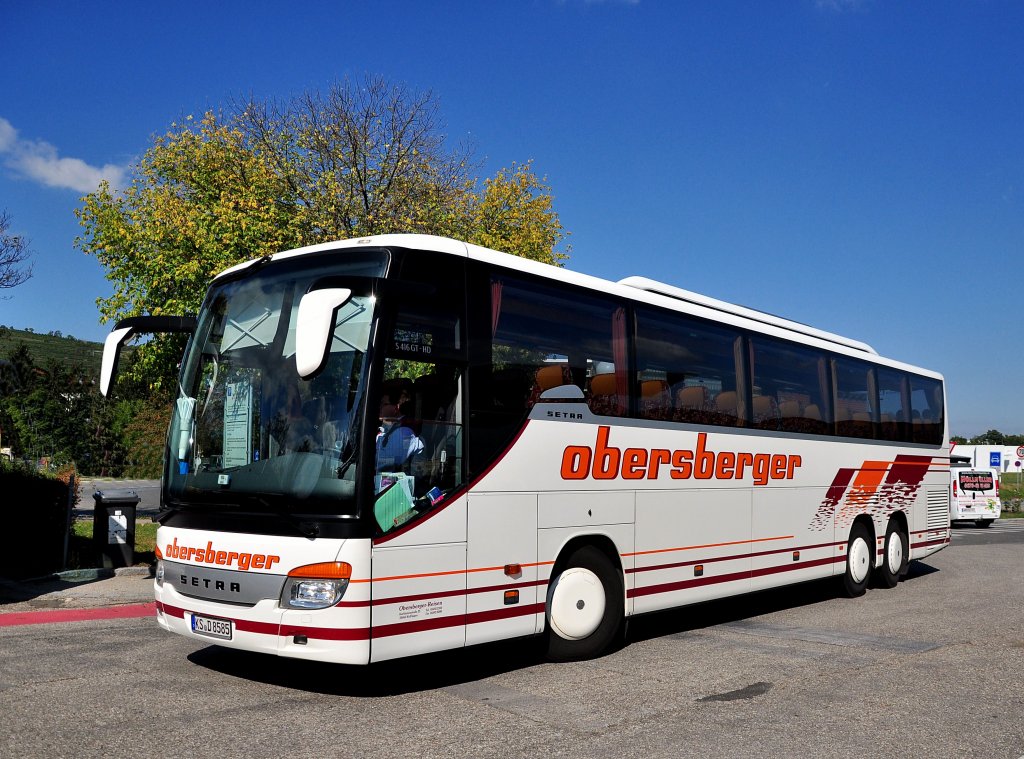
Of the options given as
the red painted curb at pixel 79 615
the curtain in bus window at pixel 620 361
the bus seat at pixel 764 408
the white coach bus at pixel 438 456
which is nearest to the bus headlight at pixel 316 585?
the white coach bus at pixel 438 456

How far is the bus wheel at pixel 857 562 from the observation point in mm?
13344

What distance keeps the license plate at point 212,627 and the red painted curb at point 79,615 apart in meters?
3.56

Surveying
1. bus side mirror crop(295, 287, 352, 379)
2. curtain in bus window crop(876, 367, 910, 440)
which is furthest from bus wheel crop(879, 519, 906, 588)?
bus side mirror crop(295, 287, 352, 379)

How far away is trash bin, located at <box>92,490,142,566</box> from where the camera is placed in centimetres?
1359

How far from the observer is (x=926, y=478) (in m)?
15.8

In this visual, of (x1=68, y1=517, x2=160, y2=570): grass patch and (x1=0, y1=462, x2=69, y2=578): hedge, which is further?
(x1=0, y1=462, x2=69, y2=578): hedge

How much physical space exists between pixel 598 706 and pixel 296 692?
2173 mm

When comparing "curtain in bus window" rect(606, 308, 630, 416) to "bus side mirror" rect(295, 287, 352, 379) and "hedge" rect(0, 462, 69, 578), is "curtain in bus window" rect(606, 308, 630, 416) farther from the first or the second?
"hedge" rect(0, 462, 69, 578)

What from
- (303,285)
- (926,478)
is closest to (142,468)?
(926,478)

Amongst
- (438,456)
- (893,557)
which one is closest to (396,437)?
(438,456)

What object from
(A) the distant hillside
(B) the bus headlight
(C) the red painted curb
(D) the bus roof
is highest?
(A) the distant hillside

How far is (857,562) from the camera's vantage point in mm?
13547

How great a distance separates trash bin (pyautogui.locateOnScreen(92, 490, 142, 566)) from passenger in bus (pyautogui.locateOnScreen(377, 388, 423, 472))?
26.8 feet

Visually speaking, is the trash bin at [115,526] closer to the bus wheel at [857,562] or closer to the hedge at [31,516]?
the hedge at [31,516]
